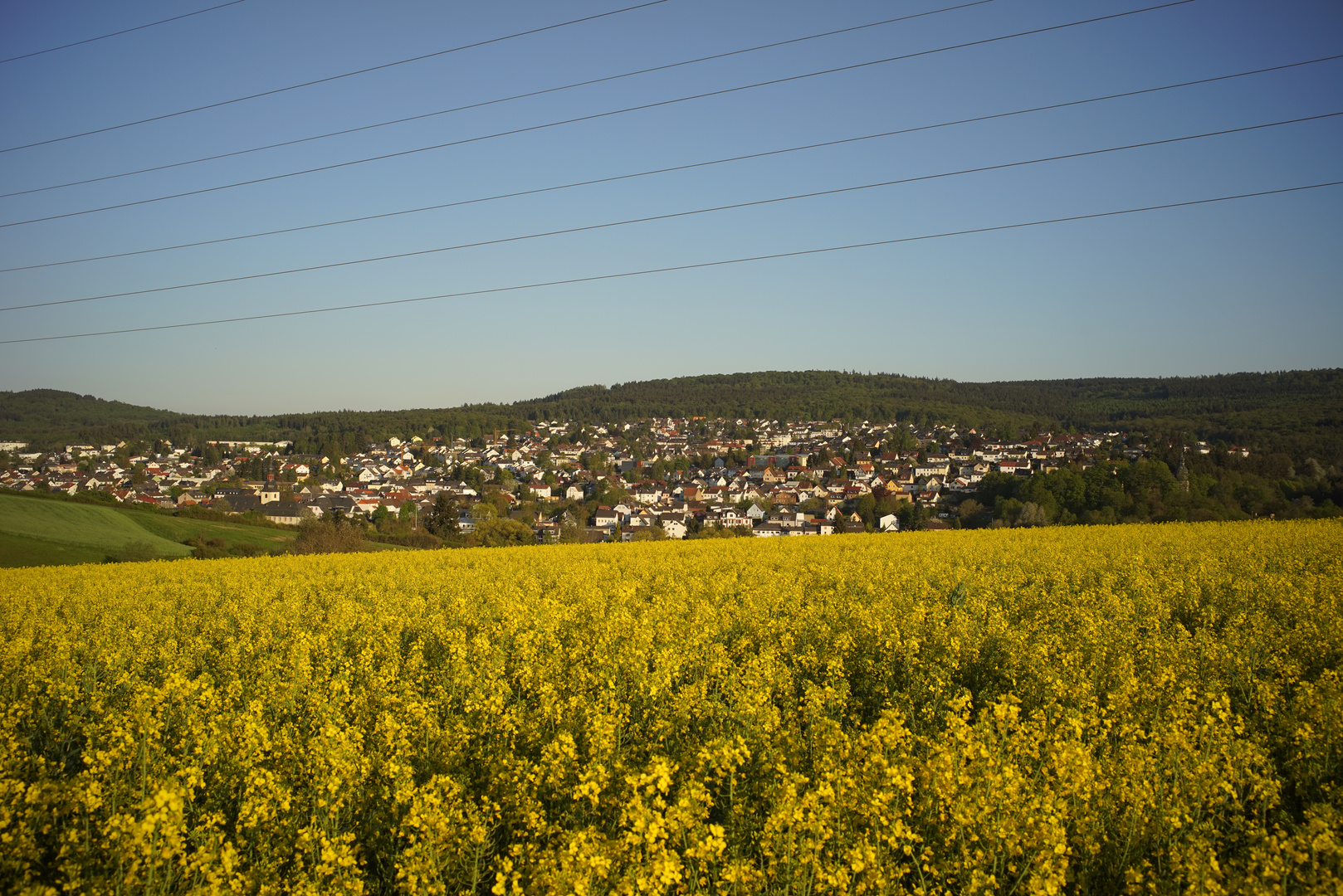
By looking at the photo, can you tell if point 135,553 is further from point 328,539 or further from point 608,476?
point 608,476

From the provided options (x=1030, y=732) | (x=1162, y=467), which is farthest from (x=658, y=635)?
(x=1162, y=467)

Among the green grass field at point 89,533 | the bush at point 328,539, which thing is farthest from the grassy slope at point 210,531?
the bush at point 328,539

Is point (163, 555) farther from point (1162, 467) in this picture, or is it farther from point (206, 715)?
point (1162, 467)

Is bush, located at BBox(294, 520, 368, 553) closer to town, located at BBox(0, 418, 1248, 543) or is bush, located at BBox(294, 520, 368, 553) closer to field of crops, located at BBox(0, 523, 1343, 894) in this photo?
town, located at BBox(0, 418, 1248, 543)

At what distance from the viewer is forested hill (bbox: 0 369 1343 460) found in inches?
3206

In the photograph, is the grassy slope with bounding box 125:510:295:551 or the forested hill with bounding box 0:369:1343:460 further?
the forested hill with bounding box 0:369:1343:460

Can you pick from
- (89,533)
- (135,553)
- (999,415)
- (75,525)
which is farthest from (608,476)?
(135,553)

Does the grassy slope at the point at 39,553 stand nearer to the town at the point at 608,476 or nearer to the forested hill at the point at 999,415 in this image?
the town at the point at 608,476

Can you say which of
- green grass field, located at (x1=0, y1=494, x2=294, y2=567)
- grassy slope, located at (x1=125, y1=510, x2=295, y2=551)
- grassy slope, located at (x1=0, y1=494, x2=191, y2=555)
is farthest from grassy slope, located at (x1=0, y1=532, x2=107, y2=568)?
grassy slope, located at (x1=125, y1=510, x2=295, y2=551)

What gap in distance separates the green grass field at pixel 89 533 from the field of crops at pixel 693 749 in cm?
2590

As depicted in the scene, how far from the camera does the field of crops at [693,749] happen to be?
5109 millimetres

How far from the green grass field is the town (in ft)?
28.1

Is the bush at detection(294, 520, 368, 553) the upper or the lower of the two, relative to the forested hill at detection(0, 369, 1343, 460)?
lower

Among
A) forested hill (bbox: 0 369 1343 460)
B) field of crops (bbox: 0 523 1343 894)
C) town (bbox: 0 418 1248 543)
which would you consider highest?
forested hill (bbox: 0 369 1343 460)
